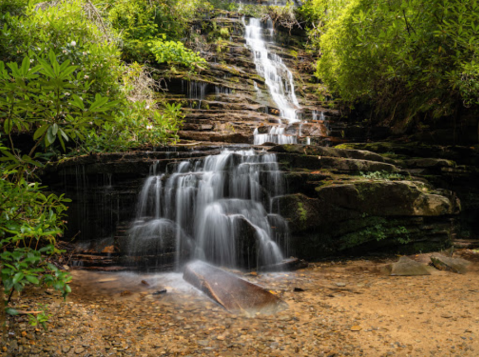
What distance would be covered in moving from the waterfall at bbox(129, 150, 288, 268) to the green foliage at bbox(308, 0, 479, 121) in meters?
3.89

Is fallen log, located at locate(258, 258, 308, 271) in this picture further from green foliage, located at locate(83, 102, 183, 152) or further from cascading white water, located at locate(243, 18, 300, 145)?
cascading white water, located at locate(243, 18, 300, 145)

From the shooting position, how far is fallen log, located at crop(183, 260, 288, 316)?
3783mm

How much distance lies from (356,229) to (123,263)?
190 inches

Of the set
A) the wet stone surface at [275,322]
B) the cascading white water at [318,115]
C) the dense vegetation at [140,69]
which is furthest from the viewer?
the cascading white water at [318,115]

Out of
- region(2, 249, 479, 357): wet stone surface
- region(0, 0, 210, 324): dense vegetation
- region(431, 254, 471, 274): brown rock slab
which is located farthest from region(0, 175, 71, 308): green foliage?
region(431, 254, 471, 274): brown rock slab

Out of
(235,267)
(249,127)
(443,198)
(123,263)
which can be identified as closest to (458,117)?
(443,198)

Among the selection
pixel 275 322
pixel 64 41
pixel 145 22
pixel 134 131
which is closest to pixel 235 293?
pixel 275 322

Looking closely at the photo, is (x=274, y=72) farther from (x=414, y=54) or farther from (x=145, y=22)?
(x=414, y=54)

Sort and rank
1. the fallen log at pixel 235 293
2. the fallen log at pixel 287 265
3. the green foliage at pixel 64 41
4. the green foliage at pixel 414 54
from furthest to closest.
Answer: the green foliage at pixel 64 41
the green foliage at pixel 414 54
the fallen log at pixel 287 265
the fallen log at pixel 235 293

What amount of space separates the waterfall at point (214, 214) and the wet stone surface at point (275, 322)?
1.04 metres

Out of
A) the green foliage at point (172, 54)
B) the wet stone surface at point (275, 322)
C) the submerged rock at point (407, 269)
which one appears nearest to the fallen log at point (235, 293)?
the wet stone surface at point (275, 322)

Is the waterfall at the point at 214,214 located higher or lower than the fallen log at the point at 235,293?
higher

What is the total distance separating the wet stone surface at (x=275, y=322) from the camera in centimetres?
280

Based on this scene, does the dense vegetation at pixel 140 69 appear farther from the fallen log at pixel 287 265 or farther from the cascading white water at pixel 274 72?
the cascading white water at pixel 274 72
